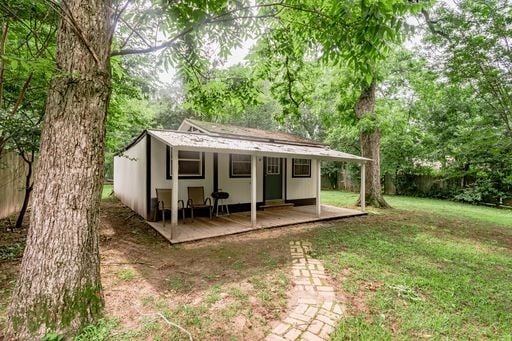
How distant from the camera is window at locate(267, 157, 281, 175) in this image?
10.5 meters

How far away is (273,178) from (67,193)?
27.7ft

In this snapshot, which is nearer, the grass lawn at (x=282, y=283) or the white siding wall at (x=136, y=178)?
the grass lawn at (x=282, y=283)

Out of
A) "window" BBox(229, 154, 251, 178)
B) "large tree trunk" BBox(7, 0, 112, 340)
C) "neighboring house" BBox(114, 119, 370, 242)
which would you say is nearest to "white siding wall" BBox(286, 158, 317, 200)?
"neighboring house" BBox(114, 119, 370, 242)

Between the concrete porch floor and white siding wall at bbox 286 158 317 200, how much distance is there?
136 centimetres

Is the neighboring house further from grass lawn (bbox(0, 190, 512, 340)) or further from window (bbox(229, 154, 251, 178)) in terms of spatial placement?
grass lawn (bbox(0, 190, 512, 340))

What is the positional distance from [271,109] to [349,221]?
21058 mm

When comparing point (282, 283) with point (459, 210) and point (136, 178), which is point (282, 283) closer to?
point (136, 178)

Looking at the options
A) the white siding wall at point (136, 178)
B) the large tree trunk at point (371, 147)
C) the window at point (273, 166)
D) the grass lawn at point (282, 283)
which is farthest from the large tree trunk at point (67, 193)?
the large tree trunk at point (371, 147)

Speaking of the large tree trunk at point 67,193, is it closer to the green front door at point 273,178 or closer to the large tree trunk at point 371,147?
the green front door at point 273,178

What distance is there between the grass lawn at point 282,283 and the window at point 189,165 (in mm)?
1975

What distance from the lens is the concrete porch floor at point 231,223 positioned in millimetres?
6199

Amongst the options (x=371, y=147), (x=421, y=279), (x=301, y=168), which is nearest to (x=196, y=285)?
(x=421, y=279)

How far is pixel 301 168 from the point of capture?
1152cm

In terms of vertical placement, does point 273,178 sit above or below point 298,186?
above
